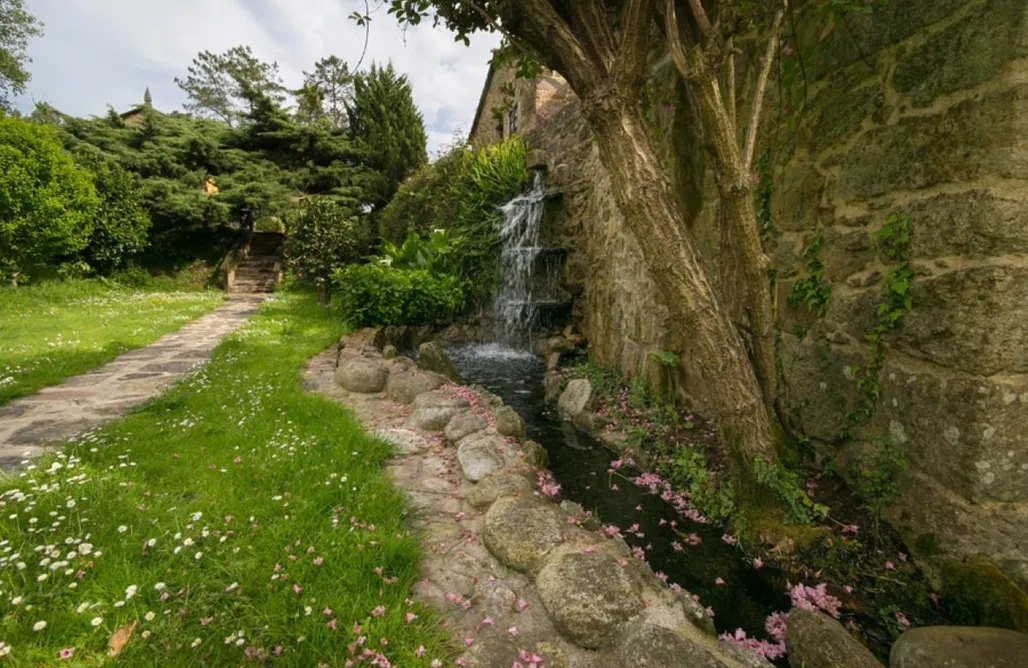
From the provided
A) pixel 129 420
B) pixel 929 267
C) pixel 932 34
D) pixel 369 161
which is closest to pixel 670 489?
pixel 929 267

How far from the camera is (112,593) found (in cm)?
182

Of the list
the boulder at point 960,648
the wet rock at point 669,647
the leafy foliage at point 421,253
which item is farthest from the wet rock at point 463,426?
the leafy foliage at point 421,253

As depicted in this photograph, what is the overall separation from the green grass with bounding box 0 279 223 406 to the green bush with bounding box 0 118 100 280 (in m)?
0.97

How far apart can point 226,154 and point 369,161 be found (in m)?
5.30

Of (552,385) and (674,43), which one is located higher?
(674,43)

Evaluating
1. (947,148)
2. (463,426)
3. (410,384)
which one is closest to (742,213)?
(947,148)

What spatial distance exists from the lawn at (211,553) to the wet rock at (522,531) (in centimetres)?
41

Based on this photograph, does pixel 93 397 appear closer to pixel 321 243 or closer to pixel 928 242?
pixel 928 242

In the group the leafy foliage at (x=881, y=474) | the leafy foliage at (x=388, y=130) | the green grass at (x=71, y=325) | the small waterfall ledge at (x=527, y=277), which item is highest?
the leafy foliage at (x=388, y=130)

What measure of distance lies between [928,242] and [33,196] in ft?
52.7

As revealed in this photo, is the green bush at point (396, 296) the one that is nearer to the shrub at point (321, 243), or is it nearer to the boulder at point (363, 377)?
the boulder at point (363, 377)

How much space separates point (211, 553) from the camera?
6.96 ft

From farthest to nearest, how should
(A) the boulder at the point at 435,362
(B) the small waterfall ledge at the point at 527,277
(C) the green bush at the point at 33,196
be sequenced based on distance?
(C) the green bush at the point at 33,196, (B) the small waterfall ledge at the point at 527,277, (A) the boulder at the point at 435,362

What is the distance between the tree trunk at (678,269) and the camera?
2.67 metres
